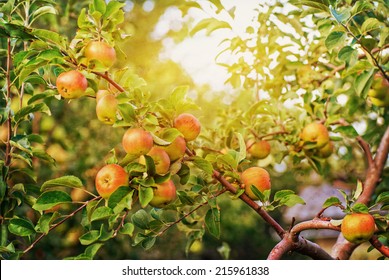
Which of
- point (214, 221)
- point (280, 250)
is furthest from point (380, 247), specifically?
point (214, 221)

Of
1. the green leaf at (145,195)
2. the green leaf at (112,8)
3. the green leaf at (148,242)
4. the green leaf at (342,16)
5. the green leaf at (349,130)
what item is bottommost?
the green leaf at (148,242)

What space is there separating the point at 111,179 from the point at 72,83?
178 mm

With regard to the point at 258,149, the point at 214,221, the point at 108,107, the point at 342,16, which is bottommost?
the point at 258,149

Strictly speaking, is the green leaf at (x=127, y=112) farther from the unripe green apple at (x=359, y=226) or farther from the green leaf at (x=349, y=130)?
the green leaf at (x=349, y=130)

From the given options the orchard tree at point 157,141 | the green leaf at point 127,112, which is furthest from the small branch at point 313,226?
the green leaf at point 127,112

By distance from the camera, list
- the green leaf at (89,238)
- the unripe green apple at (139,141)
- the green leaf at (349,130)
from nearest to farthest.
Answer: the unripe green apple at (139,141) → the green leaf at (89,238) → the green leaf at (349,130)

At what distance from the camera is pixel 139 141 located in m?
0.78

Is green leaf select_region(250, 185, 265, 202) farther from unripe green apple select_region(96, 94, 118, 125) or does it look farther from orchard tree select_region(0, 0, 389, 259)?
unripe green apple select_region(96, 94, 118, 125)

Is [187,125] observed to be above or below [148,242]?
above

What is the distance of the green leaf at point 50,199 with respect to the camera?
872 mm

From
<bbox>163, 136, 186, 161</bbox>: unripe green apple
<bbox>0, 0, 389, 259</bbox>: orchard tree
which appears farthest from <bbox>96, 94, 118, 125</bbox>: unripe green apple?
<bbox>163, 136, 186, 161</bbox>: unripe green apple

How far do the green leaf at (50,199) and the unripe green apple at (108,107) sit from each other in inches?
7.0

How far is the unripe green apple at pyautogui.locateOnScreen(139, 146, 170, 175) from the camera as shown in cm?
80

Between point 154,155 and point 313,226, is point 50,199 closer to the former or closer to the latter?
point 154,155
